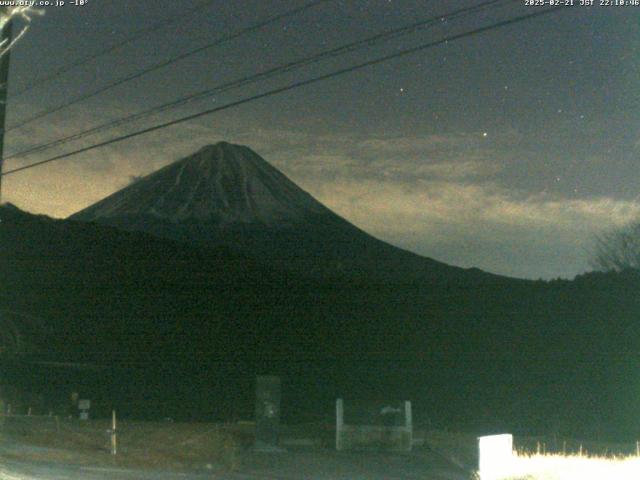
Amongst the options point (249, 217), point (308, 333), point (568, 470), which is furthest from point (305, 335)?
point (249, 217)

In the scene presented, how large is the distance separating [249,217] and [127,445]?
98987 mm

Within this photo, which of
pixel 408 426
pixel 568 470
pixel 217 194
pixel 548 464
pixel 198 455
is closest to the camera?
pixel 568 470

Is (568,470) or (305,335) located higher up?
(305,335)

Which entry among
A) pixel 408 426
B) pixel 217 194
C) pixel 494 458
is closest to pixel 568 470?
pixel 494 458

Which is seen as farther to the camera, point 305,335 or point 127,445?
point 305,335

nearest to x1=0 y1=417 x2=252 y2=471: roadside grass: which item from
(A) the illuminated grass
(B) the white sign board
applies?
(B) the white sign board

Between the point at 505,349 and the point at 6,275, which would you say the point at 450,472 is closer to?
the point at 505,349

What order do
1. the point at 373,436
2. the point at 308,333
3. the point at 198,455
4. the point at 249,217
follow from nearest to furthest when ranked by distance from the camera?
1. the point at 198,455
2. the point at 373,436
3. the point at 308,333
4. the point at 249,217

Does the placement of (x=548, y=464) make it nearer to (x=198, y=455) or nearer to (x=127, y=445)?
(x=198, y=455)

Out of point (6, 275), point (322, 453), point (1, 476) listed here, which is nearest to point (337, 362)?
point (6, 275)

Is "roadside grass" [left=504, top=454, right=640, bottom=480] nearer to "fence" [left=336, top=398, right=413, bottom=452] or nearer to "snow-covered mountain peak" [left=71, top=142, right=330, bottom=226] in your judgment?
"fence" [left=336, top=398, right=413, bottom=452]

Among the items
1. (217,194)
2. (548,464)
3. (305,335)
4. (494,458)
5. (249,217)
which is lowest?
(548,464)

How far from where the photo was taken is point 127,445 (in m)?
19.2

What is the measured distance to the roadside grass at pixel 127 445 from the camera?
15.5 meters
